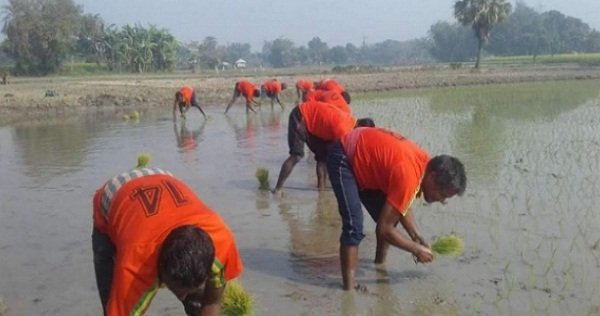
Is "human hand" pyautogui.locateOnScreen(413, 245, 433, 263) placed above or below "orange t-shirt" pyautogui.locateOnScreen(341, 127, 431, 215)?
below

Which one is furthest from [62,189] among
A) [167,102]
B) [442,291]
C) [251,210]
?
[167,102]

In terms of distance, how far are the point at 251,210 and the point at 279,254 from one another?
1461mm

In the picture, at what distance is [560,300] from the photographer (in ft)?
13.3

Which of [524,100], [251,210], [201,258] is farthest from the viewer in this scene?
[524,100]

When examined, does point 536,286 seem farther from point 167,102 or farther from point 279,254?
point 167,102

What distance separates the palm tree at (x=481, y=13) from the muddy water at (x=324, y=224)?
3291 centimetres

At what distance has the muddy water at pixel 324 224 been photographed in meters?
4.21

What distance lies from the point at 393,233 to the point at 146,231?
1.80 metres

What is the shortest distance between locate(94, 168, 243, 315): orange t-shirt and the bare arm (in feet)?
4.45

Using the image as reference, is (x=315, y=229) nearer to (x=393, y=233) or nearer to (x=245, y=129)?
(x=393, y=233)

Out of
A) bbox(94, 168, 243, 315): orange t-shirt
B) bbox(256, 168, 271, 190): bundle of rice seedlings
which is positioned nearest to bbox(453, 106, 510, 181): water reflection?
bbox(256, 168, 271, 190): bundle of rice seedlings

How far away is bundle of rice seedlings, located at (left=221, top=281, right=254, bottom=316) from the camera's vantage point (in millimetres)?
3656

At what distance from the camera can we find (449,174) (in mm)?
3393

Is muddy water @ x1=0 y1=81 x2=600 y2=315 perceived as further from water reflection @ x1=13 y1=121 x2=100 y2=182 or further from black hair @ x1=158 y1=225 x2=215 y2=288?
black hair @ x1=158 y1=225 x2=215 y2=288
